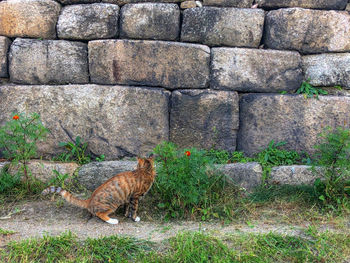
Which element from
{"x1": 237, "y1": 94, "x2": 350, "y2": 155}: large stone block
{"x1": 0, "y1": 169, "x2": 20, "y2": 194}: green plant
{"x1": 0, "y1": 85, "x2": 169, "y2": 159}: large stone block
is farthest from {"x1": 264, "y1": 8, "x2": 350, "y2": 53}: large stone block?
{"x1": 0, "y1": 169, "x2": 20, "y2": 194}: green plant

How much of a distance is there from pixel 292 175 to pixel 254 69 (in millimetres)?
1462

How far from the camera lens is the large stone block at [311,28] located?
4.31 metres

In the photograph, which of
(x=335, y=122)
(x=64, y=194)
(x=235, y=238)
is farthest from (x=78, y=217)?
(x=335, y=122)

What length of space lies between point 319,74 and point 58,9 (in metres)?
3.66

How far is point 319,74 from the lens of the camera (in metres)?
4.37

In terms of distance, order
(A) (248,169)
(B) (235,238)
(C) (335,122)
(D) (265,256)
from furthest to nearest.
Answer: (C) (335,122) < (A) (248,169) < (B) (235,238) < (D) (265,256)

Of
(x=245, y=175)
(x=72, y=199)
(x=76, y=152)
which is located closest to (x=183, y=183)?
(x=245, y=175)

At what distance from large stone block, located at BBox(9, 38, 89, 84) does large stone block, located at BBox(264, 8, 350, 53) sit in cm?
262

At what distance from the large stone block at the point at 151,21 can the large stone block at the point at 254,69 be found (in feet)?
2.20

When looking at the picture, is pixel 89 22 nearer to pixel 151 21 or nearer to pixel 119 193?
pixel 151 21

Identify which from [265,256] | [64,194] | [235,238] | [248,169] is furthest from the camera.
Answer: [248,169]

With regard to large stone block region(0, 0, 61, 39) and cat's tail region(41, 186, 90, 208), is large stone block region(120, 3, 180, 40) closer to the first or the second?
large stone block region(0, 0, 61, 39)

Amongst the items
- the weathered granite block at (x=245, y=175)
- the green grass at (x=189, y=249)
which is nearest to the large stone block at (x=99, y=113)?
the weathered granite block at (x=245, y=175)

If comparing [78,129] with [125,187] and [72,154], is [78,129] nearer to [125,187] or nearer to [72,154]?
[72,154]
